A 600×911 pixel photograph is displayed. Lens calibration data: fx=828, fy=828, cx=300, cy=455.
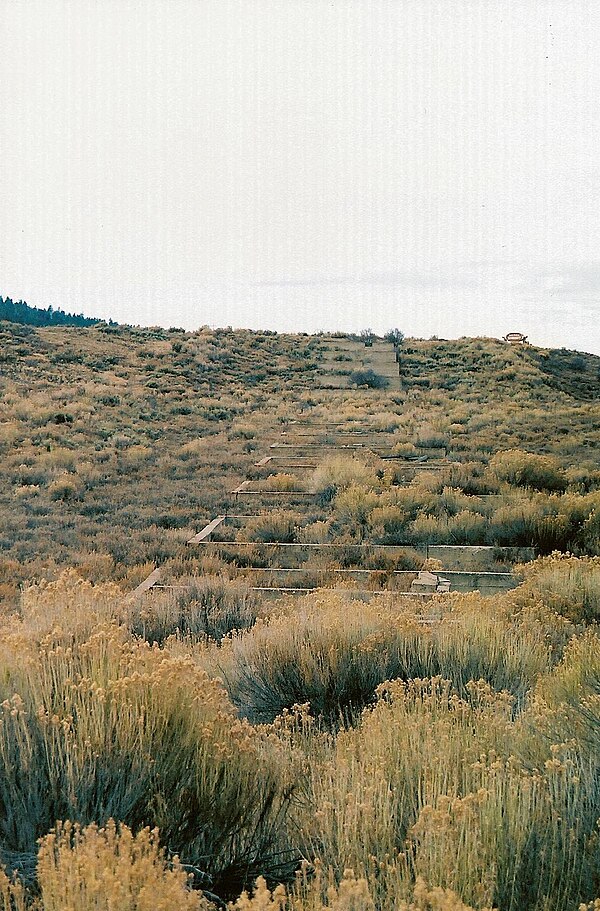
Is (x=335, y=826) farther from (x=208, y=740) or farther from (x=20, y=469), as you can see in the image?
(x=20, y=469)

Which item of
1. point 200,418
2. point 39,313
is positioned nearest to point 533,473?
point 200,418

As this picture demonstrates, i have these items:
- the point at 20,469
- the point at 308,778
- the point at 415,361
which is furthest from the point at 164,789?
the point at 415,361

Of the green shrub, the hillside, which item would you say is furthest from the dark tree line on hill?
the green shrub

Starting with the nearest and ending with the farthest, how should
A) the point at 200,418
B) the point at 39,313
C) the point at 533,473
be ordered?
the point at 533,473 → the point at 200,418 → the point at 39,313

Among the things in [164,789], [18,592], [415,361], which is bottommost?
[18,592]

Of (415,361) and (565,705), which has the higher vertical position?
(415,361)

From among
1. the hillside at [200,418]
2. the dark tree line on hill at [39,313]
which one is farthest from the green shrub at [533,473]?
the dark tree line on hill at [39,313]

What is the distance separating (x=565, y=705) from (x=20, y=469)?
46.7 ft

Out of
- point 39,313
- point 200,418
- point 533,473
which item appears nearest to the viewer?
point 533,473

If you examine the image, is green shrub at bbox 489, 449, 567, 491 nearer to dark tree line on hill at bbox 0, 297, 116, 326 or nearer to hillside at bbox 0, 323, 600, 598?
hillside at bbox 0, 323, 600, 598

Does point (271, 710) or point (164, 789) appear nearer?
point (164, 789)

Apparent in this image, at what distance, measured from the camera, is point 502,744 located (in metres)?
3.57

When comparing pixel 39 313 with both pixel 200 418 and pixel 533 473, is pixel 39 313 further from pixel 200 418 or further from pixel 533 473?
pixel 533 473

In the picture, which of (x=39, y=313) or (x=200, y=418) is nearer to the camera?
(x=200, y=418)
